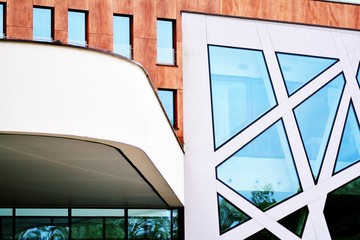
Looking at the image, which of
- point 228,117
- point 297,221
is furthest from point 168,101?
point 297,221

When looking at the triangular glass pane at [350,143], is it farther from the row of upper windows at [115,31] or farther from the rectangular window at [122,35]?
the rectangular window at [122,35]

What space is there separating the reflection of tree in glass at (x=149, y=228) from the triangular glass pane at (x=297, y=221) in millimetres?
3049

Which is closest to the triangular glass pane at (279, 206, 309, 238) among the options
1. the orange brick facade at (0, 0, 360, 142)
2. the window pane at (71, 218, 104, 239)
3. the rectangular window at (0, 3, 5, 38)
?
the orange brick facade at (0, 0, 360, 142)

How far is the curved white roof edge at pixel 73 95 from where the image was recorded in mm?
12461

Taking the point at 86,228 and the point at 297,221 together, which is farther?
the point at 297,221

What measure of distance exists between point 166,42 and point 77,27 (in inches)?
99.3

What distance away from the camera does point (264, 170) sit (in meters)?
25.6

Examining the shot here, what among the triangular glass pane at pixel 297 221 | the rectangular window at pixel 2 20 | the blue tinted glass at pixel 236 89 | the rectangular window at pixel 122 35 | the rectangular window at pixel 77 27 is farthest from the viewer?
the triangular glass pane at pixel 297 221

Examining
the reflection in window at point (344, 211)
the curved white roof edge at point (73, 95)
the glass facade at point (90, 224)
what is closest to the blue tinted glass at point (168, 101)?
the glass facade at point (90, 224)

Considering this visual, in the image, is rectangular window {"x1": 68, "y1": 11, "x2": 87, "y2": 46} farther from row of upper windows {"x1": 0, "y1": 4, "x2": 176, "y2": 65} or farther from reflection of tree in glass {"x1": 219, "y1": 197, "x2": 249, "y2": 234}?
reflection of tree in glass {"x1": 219, "y1": 197, "x2": 249, "y2": 234}

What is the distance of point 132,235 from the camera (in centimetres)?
2530

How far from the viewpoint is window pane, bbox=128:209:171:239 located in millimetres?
25266

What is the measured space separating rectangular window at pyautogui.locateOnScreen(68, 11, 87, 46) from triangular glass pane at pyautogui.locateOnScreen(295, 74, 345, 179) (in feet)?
20.6

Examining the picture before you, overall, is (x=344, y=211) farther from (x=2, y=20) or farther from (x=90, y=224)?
(x=2, y=20)
